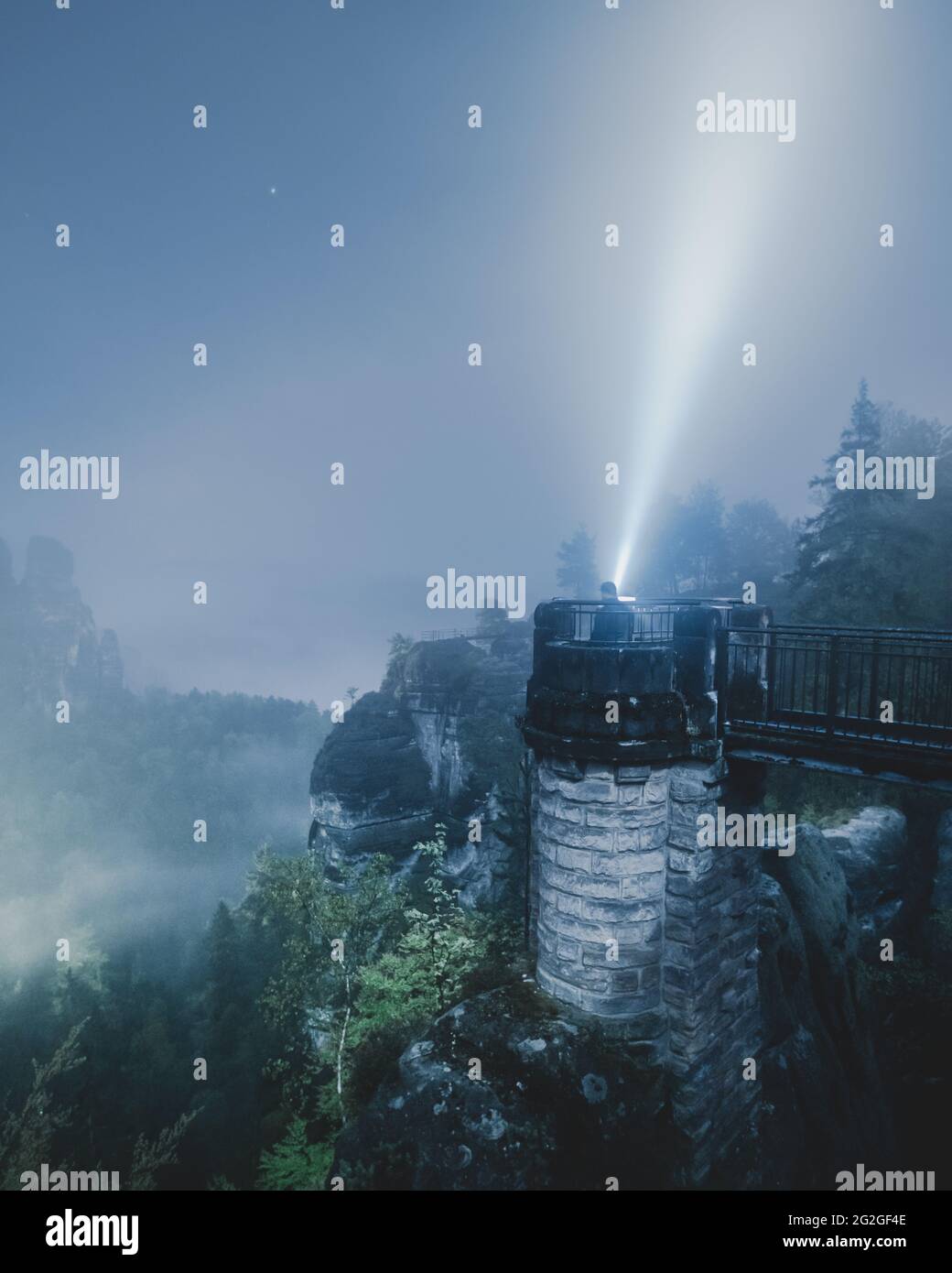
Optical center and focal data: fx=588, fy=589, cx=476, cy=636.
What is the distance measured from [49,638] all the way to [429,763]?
465 feet

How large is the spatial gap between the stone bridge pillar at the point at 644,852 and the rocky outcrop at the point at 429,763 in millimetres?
34254

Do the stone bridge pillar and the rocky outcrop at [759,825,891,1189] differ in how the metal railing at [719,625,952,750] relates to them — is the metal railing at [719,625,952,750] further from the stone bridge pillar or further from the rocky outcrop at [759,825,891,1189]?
the rocky outcrop at [759,825,891,1189]

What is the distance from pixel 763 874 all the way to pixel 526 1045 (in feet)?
20.2

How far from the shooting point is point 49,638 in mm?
147375

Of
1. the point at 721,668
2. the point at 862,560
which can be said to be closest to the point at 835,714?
the point at 721,668

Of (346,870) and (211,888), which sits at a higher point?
(346,870)

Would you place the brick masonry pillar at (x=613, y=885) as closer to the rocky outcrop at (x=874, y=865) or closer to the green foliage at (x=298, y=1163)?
the green foliage at (x=298, y=1163)

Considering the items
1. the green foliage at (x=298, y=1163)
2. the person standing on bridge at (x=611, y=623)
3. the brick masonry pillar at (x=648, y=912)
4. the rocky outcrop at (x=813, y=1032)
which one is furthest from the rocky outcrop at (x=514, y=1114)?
the green foliage at (x=298, y=1163)

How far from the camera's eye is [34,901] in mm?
72812

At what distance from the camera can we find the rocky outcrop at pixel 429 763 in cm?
4494

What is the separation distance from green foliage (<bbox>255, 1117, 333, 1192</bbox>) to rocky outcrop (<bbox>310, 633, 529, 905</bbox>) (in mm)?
25521

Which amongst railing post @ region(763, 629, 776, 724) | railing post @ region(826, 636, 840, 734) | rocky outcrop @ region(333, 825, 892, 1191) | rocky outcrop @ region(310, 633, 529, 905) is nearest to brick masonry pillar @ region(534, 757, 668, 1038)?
rocky outcrop @ region(333, 825, 892, 1191)
